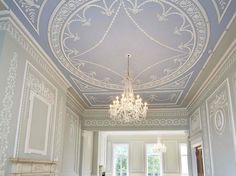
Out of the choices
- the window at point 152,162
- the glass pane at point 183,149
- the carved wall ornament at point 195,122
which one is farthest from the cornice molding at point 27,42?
the glass pane at point 183,149

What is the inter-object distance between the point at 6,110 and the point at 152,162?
12079 mm

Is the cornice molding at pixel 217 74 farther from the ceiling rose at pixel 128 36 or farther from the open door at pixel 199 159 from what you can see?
the open door at pixel 199 159

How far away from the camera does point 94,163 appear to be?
10.2 meters

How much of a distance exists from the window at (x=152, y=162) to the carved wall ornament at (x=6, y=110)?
1180 centimetres

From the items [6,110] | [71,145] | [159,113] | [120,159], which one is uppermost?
[159,113]

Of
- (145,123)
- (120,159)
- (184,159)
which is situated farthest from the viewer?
(120,159)

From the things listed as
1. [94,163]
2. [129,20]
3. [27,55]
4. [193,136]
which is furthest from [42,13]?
[94,163]

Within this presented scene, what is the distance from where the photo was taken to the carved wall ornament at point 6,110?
10.5 ft

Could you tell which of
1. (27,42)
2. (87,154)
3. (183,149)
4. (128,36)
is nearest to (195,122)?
(128,36)

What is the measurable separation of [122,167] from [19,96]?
11493 millimetres

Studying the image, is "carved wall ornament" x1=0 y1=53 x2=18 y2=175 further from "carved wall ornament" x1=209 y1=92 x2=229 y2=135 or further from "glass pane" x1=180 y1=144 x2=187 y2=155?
"glass pane" x1=180 y1=144 x2=187 y2=155

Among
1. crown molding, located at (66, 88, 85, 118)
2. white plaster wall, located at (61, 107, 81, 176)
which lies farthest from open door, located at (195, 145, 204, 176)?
crown molding, located at (66, 88, 85, 118)

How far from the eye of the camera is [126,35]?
3.97 metres

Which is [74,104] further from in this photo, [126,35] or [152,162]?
[152,162]
